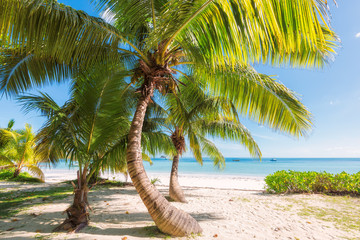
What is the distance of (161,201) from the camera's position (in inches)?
136

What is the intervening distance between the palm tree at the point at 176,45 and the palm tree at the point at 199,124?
89 centimetres

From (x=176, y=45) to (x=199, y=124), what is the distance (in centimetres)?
369

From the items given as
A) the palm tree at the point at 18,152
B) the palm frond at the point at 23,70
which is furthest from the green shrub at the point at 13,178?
the palm frond at the point at 23,70

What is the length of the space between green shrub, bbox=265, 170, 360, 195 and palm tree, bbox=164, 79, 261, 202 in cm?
271

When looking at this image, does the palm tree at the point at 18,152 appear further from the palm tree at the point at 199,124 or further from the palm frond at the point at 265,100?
the palm frond at the point at 265,100

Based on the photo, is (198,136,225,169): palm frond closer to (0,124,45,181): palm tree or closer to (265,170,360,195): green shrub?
(265,170,360,195): green shrub

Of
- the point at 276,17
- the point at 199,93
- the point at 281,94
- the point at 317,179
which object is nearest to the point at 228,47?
the point at 276,17

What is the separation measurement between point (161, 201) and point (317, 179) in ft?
26.0

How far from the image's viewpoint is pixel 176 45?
13.9 feet

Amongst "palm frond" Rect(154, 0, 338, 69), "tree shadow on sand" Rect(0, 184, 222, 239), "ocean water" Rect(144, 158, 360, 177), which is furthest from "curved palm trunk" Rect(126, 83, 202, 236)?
"ocean water" Rect(144, 158, 360, 177)

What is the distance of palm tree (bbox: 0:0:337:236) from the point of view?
224cm

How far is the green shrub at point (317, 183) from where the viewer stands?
776cm

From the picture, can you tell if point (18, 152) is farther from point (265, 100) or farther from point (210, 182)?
point (265, 100)

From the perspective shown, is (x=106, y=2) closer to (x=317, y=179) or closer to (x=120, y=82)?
(x=120, y=82)
